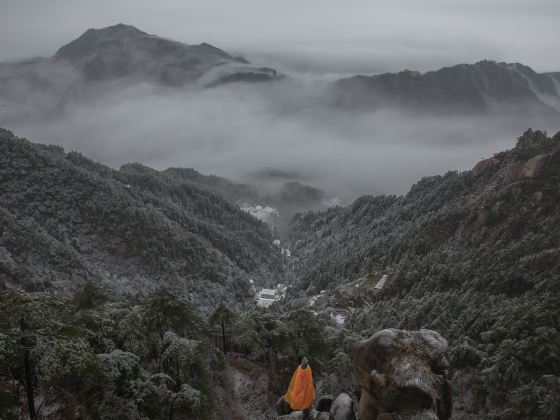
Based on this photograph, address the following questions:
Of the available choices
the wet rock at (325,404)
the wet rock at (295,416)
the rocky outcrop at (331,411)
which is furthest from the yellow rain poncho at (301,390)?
the wet rock at (325,404)

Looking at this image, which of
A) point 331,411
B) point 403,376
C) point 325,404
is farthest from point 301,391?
point 403,376

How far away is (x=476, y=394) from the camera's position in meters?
55.2

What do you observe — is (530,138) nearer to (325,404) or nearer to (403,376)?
(325,404)

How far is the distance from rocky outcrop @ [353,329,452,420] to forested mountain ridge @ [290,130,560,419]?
23.8m

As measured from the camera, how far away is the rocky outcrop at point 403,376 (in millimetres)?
25328

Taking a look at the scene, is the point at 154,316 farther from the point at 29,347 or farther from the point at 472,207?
the point at 472,207

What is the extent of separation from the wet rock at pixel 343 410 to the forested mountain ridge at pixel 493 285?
26651 mm

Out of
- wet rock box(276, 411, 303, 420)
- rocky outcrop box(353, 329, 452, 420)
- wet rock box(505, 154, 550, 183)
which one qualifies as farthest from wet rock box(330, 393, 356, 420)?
wet rock box(505, 154, 550, 183)

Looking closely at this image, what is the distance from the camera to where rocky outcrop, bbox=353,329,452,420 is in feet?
83.1

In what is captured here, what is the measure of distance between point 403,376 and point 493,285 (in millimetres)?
90014

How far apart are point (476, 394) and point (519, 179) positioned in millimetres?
116226

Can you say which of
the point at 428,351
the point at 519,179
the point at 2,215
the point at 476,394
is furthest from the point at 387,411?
the point at 2,215

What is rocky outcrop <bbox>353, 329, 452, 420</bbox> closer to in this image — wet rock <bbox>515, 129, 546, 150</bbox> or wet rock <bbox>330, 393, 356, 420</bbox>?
wet rock <bbox>330, 393, 356, 420</bbox>

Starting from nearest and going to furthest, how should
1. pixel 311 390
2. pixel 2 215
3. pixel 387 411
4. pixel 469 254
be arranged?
pixel 387 411
pixel 311 390
pixel 469 254
pixel 2 215
